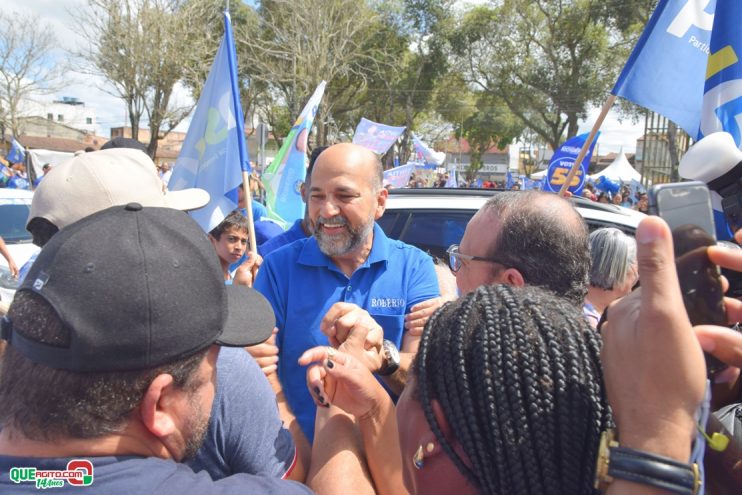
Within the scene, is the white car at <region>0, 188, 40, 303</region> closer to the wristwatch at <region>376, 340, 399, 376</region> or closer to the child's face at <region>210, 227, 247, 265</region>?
the child's face at <region>210, 227, 247, 265</region>

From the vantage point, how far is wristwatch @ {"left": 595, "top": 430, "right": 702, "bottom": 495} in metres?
0.84

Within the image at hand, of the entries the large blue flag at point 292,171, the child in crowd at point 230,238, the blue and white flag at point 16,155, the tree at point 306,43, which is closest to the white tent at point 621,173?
the tree at point 306,43

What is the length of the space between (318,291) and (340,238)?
274mm

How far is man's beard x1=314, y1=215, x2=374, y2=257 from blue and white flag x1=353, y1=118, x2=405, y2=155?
8258mm

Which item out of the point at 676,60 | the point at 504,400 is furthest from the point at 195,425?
the point at 676,60

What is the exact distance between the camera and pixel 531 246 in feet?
5.66

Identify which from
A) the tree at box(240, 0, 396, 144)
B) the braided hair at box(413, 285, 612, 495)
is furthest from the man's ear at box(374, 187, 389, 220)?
the tree at box(240, 0, 396, 144)

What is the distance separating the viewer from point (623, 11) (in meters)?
27.7

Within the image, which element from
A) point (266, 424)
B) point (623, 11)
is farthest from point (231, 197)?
point (623, 11)

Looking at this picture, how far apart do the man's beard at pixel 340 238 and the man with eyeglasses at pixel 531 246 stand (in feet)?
2.45

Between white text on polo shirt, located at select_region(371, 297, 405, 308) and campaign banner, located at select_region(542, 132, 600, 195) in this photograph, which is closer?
white text on polo shirt, located at select_region(371, 297, 405, 308)

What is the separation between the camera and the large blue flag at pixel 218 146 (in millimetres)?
3715

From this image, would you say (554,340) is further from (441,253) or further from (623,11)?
(623,11)

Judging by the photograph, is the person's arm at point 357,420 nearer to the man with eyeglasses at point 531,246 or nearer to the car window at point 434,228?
the man with eyeglasses at point 531,246
